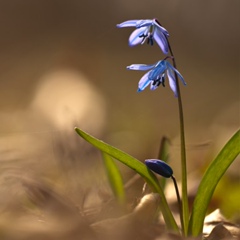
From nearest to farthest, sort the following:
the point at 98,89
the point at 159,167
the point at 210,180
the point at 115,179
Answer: the point at 159,167
the point at 210,180
the point at 115,179
the point at 98,89

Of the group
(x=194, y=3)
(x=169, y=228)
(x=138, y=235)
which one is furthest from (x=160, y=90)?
(x=138, y=235)

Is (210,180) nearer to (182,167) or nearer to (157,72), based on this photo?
(182,167)

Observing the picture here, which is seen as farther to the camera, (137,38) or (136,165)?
(137,38)

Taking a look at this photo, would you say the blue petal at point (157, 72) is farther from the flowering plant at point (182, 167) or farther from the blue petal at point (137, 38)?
the blue petal at point (137, 38)

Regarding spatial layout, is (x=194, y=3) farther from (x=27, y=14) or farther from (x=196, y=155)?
(x=196, y=155)

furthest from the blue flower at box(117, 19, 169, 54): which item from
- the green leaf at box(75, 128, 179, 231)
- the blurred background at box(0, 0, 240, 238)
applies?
the blurred background at box(0, 0, 240, 238)

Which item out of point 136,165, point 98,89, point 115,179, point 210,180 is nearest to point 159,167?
point 136,165

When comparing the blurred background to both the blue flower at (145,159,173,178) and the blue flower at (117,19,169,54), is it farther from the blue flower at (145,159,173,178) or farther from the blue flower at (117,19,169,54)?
the blue flower at (117,19,169,54)
